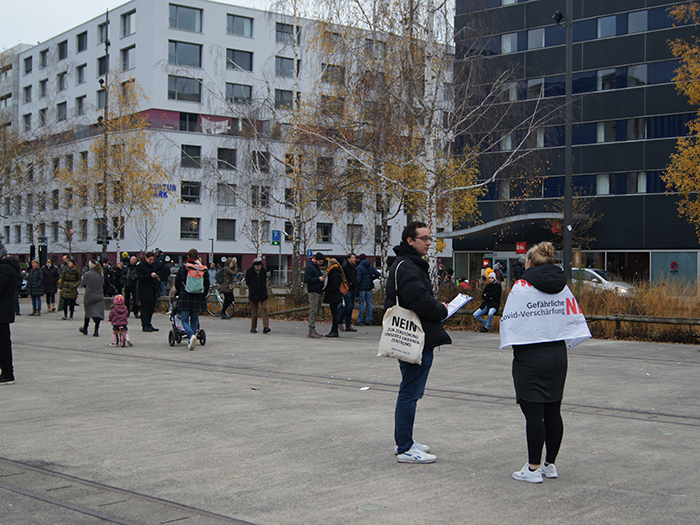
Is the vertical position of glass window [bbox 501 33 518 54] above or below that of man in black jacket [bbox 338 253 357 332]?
above

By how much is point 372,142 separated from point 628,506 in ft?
55.5

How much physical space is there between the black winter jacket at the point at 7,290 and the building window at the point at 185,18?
173 ft

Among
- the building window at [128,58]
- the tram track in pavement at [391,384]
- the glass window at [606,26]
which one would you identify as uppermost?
the building window at [128,58]

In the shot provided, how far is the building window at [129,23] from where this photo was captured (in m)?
59.4

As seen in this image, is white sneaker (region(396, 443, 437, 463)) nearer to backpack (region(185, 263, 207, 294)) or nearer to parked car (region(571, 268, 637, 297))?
backpack (region(185, 263, 207, 294))

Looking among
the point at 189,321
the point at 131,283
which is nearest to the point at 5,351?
the point at 189,321

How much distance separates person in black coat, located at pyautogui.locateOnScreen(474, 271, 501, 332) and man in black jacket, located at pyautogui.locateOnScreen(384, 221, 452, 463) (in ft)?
39.8

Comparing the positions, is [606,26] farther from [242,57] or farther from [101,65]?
[101,65]

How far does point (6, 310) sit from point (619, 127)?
3901 cm

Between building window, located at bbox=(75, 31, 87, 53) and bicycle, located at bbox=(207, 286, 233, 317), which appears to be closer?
bicycle, located at bbox=(207, 286, 233, 317)

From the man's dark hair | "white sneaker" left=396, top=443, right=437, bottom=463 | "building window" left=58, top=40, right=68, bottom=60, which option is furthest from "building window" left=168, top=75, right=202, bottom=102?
"white sneaker" left=396, top=443, right=437, bottom=463

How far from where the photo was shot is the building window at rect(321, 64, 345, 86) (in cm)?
2266

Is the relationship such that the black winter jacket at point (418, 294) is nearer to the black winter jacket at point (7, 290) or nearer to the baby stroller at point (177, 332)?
the black winter jacket at point (7, 290)

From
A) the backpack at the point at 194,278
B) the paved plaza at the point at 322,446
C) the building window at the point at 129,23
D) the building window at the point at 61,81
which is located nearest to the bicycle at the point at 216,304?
the backpack at the point at 194,278
